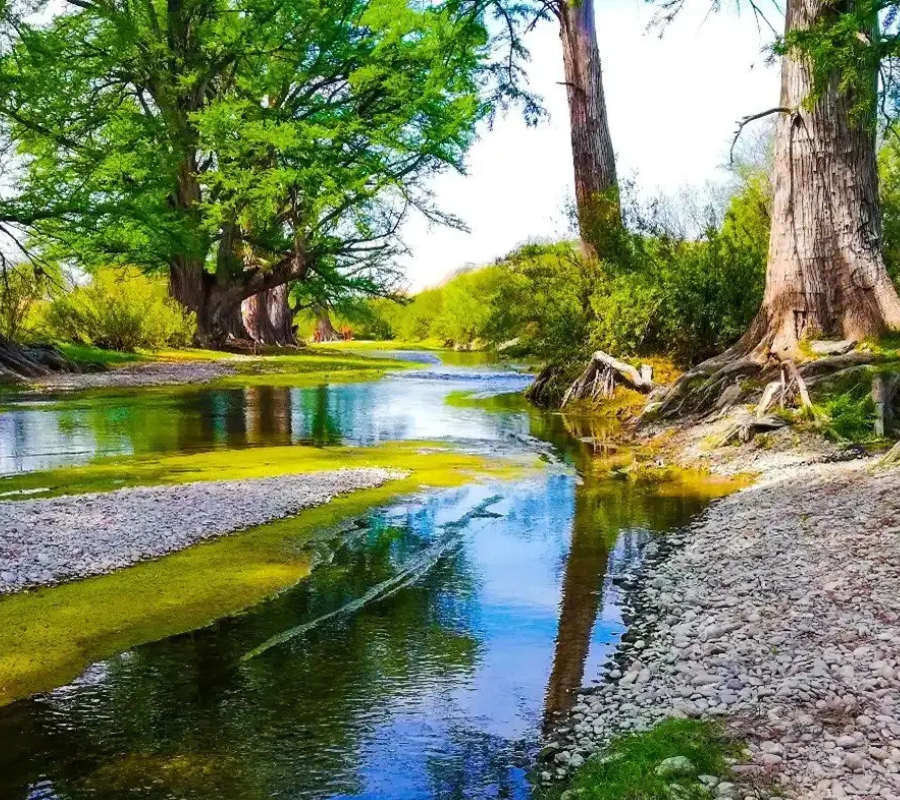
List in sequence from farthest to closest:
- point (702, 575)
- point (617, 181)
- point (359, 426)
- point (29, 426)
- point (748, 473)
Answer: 1. point (617, 181)
2. point (359, 426)
3. point (29, 426)
4. point (748, 473)
5. point (702, 575)

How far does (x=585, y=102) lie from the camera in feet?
65.3

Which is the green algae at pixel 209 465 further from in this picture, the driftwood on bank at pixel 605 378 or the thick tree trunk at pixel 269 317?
the thick tree trunk at pixel 269 317

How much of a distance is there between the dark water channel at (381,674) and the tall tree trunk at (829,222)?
4.86 metres

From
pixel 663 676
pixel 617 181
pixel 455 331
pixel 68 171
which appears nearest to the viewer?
pixel 663 676

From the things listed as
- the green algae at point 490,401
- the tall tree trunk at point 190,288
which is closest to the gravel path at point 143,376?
the green algae at point 490,401

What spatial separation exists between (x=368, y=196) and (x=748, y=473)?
29859mm

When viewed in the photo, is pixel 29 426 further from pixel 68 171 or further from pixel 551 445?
pixel 68 171

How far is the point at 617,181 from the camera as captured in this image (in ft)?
64.1

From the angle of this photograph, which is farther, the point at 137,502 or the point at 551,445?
the point at 551,445

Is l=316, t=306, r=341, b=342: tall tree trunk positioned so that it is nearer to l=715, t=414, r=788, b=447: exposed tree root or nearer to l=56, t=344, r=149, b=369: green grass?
l=56, t=344, r=149, b=369: green grass

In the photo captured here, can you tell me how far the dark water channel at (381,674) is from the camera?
166 inches

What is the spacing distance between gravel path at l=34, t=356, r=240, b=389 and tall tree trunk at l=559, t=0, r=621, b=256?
43.5 ft

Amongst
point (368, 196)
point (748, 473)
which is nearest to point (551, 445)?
point (748, 473)

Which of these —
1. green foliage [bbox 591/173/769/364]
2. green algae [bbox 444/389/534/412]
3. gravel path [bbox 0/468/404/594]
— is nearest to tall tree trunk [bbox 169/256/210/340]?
green algae [bbox 444/389/534/412]
